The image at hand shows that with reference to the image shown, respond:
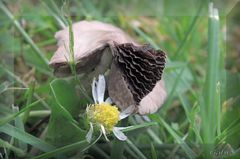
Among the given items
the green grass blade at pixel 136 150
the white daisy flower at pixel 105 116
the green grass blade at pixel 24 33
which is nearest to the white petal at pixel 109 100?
the white daisy flower at pixel 105 116

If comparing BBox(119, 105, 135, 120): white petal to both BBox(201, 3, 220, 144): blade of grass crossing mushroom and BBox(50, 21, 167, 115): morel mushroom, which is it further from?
BBox(201, 3, 220, 144): blade of grass crossing mushroom

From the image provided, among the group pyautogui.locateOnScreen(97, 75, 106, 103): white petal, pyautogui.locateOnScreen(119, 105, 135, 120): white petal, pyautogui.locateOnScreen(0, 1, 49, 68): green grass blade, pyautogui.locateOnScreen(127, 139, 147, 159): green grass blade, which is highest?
pyautogui.locateOnScreen(0, 1, 49, 68): green grass blade

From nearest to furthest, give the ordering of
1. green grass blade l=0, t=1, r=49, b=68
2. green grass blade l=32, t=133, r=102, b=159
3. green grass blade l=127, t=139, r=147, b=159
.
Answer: green grass blade l=32, t=133, r=102, b=159, green grass blade l=127, t=139, r=147, b=159, green grass blade l=0, t=1, r=49, b=68

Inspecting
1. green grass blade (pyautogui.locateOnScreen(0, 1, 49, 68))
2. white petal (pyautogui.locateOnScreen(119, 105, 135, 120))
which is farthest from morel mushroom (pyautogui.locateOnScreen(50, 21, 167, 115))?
green grass blade (pyautogui.locateOnScreen(0, 1, 49, 68))

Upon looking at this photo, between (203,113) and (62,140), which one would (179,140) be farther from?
(62,140)

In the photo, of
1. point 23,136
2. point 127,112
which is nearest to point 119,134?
point 127,112

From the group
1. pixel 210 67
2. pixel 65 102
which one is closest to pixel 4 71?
pixel 65 102

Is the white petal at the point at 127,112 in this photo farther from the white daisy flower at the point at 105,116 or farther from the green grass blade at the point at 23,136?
the green grass blade at the point at 23,136
